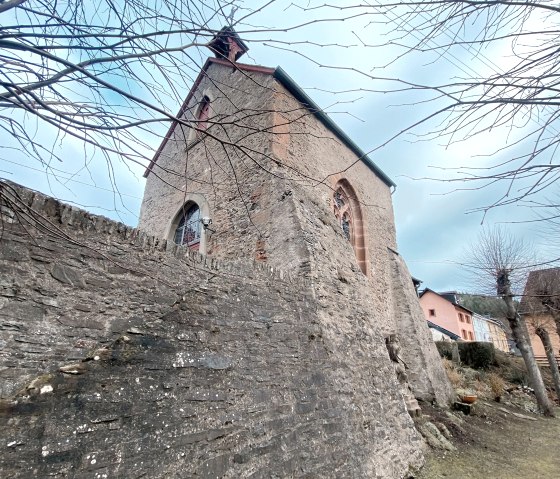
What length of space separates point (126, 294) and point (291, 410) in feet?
7.06

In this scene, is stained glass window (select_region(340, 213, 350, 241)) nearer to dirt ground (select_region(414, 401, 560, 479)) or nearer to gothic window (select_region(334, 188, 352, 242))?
gothic window (select_region(334, 188, 352, 242))

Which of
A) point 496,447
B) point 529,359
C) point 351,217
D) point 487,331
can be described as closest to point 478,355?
point 529,359

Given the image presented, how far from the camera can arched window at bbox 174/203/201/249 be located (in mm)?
8258

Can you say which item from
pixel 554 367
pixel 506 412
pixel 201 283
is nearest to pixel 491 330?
pixel 554 367

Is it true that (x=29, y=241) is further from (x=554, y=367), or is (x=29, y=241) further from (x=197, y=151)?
(x=554, y=367)

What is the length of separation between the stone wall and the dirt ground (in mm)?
1472

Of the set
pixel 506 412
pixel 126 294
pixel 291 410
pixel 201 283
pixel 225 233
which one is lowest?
pixel 506 412

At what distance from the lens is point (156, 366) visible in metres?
A: 2.68

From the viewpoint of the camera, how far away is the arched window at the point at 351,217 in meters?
9.16

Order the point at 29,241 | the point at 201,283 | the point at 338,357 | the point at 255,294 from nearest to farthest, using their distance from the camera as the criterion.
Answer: the point at 29,241 → the point at 201,283 → the point at 255,294 → the point at 338,357

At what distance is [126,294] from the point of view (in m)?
2.84

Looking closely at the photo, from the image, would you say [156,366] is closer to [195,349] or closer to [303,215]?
[195,349]

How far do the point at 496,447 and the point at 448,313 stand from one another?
28.1 m

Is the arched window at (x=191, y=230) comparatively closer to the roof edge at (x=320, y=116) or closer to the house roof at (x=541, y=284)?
the roof edge at (x=320, y=116)
